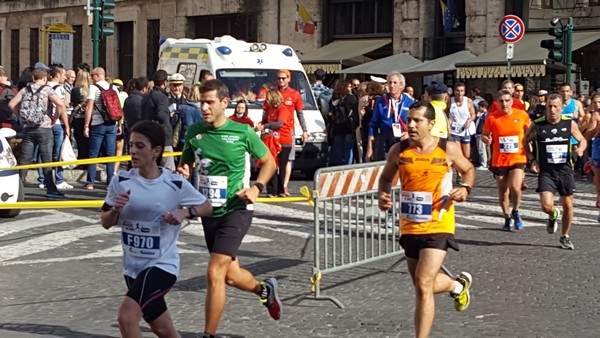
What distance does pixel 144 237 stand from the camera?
20.8ft

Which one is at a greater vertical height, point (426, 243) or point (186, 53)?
point (186, 53)

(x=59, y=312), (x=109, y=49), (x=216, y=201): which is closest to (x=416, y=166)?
(x=216, y=201)

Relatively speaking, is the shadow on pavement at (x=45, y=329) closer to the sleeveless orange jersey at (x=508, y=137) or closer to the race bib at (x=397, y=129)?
the race bib at (x=397, y=129)

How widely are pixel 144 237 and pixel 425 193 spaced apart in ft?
6.53

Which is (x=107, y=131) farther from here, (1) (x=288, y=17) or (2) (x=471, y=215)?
(1) (x=288, y=17)

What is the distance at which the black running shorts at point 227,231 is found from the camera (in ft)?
24.8

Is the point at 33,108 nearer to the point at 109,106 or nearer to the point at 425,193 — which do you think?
the point at 109,106

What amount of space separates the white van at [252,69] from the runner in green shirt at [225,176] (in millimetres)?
11048

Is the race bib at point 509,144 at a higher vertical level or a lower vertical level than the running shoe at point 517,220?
higher

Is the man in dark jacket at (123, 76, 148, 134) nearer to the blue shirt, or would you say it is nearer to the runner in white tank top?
the blue shirt

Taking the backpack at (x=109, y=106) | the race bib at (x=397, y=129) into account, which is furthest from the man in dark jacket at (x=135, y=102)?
the race bib at (x=397, y=129)

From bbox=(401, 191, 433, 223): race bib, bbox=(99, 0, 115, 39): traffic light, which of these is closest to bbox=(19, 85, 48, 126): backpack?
bbox=(401, 191, 433, 223): race bib

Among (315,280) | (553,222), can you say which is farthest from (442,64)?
(315,280)

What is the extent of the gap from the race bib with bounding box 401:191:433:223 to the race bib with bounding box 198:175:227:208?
1170mm
